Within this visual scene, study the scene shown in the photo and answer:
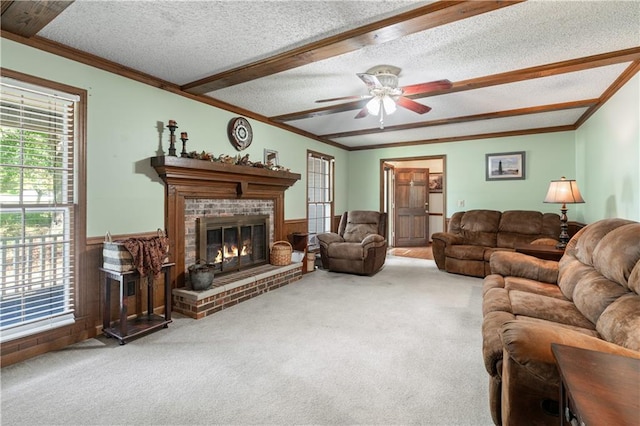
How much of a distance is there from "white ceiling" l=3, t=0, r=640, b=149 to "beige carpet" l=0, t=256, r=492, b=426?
95.3 inches

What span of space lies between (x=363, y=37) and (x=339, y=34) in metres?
0.19

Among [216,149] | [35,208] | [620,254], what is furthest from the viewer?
[216,149]

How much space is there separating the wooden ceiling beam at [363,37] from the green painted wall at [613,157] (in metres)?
2.20

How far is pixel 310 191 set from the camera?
6.04 metres

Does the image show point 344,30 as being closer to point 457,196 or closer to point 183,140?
point 183,140

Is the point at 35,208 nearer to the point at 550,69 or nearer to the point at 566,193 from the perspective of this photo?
the point at 550,69

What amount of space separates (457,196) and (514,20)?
438cm

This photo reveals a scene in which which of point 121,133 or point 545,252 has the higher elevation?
point 121,133

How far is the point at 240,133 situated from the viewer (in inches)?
172

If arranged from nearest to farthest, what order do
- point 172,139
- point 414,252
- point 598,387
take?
1. point 598,387
2. point 172,139
3. point 414,252

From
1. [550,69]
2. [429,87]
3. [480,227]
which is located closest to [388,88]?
[429,87]

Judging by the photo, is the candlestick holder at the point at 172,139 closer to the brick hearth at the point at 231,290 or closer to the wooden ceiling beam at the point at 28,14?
the wooden ceiling beam at the point at 28,14

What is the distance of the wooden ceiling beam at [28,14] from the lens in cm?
201

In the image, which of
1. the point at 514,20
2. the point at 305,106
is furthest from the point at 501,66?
the point at 305,106
